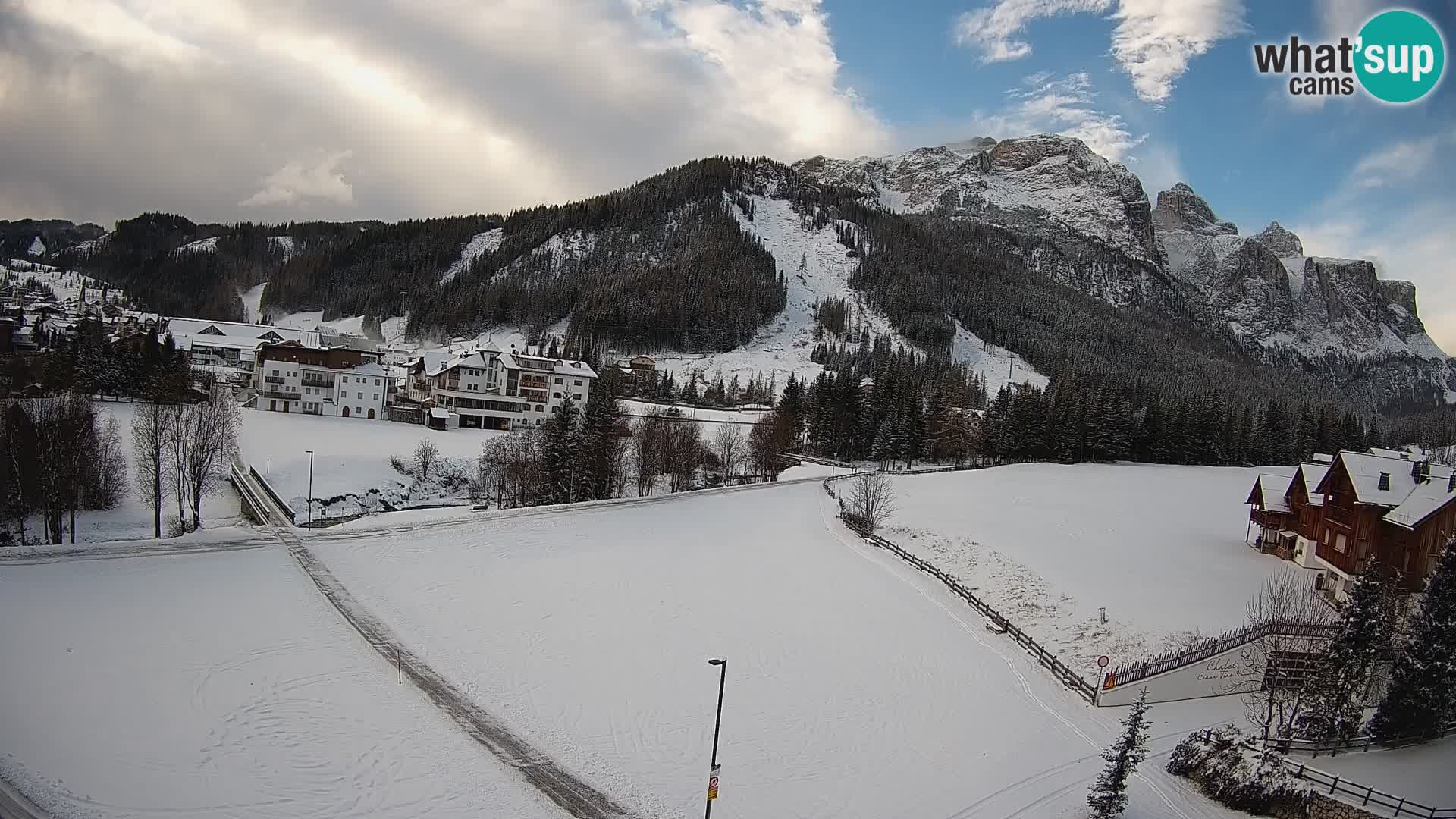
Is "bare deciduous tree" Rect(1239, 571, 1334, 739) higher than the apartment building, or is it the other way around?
the apartment building

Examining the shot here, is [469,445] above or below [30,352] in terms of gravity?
below

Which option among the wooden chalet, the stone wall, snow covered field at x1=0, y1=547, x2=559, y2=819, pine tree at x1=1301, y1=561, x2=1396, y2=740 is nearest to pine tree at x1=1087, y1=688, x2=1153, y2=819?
the stone wall

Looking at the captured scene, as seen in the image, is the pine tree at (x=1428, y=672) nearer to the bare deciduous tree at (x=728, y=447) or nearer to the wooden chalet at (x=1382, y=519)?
the wooden chalet at (x=1382, y=519)

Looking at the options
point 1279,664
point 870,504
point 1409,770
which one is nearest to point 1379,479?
point 1279,664

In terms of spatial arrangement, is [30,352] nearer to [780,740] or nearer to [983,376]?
[780,740]

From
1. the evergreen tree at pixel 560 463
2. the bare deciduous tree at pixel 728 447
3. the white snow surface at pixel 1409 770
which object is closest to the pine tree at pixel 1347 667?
the white snow surface at pixel 1409 770

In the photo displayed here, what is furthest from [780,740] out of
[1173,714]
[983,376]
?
[983,376]

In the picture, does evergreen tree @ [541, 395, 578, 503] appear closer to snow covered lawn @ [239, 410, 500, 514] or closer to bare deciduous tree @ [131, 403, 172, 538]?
snow covered lawn @ [239, 410, 500, 514]
